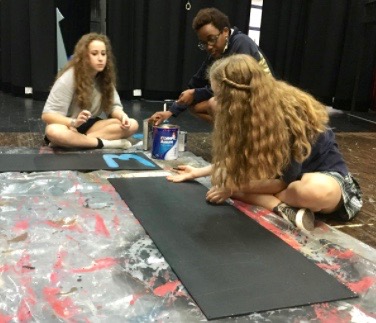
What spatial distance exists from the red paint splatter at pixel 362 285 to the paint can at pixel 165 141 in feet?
3.62

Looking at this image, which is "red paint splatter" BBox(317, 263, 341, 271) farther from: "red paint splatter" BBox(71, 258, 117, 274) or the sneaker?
"red paint splatter" BBox(71, 258, 117, 274)

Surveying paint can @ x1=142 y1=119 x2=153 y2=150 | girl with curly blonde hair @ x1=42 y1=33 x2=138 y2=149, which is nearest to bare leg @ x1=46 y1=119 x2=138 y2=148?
girl with curly blonde hair @ x1=42 y1=33 x2=138 y2=149

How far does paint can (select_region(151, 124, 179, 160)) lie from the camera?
6.51 feet

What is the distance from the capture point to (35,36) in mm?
3705

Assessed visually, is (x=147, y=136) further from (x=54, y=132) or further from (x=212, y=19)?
(x=212, y=19)

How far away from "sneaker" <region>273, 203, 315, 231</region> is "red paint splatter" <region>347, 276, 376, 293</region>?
0.98 ft

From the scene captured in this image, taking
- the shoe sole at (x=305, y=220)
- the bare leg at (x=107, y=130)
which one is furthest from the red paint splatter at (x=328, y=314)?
the bare leg at (x=107, y=130)

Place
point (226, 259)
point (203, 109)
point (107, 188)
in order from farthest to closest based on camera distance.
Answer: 1. point (203, 109)
2. point (107, 188)
3. point (226, 259)

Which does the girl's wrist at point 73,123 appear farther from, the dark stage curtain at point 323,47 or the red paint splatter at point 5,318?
the dark stage curtain at point 323,47

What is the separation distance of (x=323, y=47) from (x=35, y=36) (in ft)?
8.65

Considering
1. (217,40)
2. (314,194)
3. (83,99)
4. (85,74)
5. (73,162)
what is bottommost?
(73,162)

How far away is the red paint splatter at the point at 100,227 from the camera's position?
3.99 ft

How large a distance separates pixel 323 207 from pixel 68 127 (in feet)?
3.93

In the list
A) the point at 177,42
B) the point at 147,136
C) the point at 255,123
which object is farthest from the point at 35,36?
the point at 255,123
